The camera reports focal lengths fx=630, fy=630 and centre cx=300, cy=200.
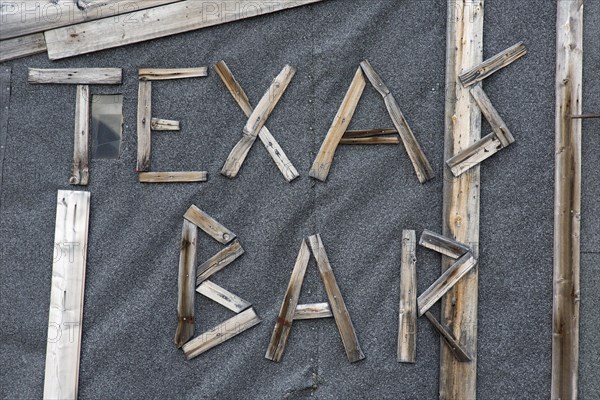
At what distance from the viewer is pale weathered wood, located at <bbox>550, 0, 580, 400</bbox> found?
2.78m

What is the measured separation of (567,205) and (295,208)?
123 cm

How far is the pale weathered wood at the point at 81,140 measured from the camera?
9.94 feet

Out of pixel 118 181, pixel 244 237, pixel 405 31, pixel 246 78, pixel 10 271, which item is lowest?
pixel 10 271

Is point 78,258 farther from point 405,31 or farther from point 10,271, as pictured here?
point 405,31

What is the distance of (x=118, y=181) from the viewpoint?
9.98 feet

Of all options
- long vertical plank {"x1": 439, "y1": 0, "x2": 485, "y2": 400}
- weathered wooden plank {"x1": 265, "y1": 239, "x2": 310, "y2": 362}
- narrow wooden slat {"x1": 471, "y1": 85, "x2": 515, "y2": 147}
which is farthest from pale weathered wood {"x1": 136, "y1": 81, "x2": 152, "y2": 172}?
narrow wooden slat {"x1": 471, "y1": 85, "x2": 515, "y2": 147}

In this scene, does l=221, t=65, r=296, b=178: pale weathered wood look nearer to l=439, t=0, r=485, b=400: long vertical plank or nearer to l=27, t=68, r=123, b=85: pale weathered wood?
l=27, t=68, r=123, b=85: pale weathered wood

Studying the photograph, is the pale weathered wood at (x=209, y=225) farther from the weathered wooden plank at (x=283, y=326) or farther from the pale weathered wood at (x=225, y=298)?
the weathered wooden plank at (x=283, y=326)

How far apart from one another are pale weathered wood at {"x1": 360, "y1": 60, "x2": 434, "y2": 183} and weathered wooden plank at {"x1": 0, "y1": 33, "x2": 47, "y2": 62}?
1.56m

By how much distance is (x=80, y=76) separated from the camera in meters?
3.04

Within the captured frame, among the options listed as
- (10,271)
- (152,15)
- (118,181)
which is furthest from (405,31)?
(10,271)

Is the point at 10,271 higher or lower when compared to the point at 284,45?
lower

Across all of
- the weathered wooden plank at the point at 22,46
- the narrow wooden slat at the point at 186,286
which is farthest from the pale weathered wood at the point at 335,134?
the weathered wooden plank at the point at 22,46

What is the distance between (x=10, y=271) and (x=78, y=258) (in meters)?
0.35
